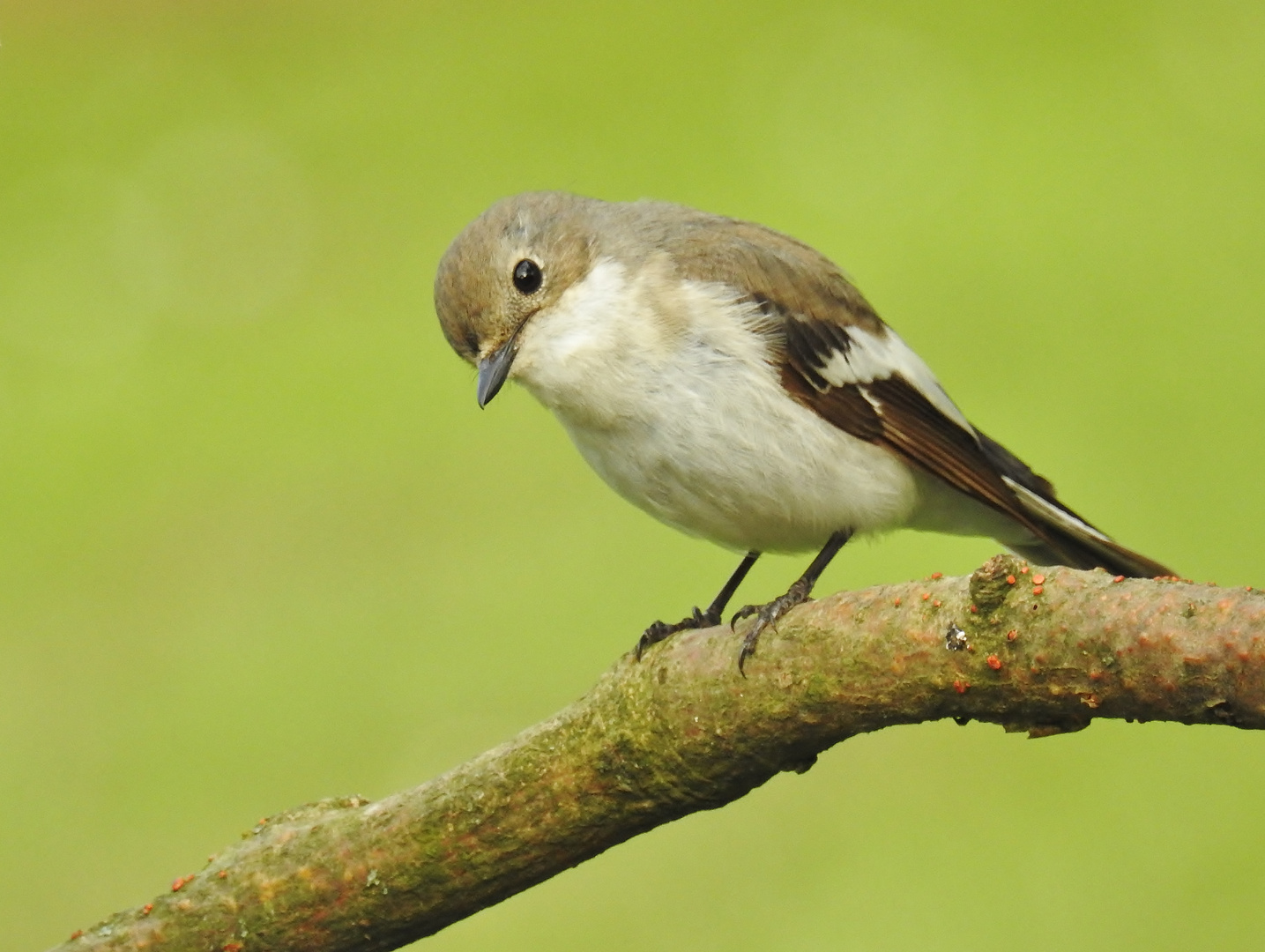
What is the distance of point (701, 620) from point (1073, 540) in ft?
3.18

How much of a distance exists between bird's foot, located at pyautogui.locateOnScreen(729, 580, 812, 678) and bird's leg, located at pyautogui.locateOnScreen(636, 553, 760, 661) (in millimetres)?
294

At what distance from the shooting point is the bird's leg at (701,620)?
3.82 metres

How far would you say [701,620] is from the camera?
4156mm

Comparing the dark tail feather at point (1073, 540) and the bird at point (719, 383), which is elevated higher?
the bird at point (719, 383)

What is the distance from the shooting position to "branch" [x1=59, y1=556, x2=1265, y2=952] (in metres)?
2.38

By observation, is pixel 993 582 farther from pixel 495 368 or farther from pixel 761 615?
pixel 495 368

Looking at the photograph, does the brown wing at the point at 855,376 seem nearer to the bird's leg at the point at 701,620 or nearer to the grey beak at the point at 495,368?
the grey beak at the point at 495,368

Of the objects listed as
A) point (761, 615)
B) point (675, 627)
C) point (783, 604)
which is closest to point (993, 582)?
point (761, 615)

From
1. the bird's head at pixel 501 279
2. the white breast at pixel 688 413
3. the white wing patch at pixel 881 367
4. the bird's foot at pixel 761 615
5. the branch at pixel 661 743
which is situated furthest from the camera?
the white wing patch at pixel 881 367

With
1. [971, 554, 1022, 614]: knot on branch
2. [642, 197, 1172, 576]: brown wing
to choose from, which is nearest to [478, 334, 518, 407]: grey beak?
[642, 197, 1172, 576]: brown wing

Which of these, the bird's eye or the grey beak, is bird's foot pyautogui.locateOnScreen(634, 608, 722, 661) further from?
the bird's eye

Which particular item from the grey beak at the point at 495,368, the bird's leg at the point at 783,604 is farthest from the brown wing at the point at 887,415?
the grey beak at the point at 495,368

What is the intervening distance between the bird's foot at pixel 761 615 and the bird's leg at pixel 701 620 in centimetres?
29

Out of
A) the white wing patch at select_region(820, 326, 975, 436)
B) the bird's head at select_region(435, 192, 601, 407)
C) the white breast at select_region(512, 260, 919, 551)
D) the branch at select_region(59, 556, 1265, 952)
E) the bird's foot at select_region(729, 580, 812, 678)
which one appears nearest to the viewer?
the branch at select_region(59, 556, 1265, 952)
